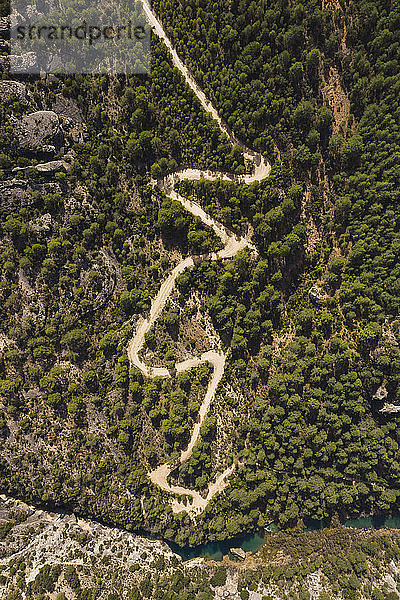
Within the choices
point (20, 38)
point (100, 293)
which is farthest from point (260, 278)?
point (20, 38)

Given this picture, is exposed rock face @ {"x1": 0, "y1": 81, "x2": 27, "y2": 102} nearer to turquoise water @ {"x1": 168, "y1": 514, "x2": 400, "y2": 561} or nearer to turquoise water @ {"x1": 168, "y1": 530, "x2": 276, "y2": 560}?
turquoise water @ {"x1": 168, "y1": 514, "x2": 400, "y2": 561}

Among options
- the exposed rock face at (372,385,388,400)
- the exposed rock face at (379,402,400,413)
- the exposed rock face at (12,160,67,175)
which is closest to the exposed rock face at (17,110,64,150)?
the exposed rock face at (12,160,67,175)

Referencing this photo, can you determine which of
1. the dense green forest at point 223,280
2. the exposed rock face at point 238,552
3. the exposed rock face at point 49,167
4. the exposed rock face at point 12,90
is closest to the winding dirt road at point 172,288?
the dense green forest at point 223,280

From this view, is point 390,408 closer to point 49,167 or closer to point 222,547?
point 222,547

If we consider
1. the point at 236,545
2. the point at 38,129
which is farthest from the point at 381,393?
the point at 38,129

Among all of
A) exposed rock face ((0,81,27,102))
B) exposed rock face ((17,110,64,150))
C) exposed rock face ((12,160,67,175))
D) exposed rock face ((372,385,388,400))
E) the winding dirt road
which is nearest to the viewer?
exposed rock face ((0,81,27,102))

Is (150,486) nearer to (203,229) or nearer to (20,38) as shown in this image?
(203,229)

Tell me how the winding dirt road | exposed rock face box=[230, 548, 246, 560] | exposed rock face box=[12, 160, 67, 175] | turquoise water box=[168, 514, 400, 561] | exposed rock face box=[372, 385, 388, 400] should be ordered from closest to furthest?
exposed rock face box=[12, 160, 67, 175] → exposed rock face box=[372, 385, 388, 400] → the winding dirt road → exposed rock face box=[230, 548, 246, 560] → turquoise water box=[168, 514, 400, 561]

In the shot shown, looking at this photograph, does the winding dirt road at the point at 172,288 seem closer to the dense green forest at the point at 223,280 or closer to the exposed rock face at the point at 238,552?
the dense green forest at the point at 223,280
